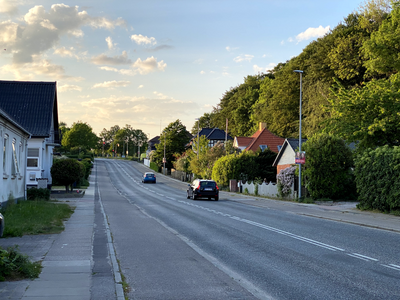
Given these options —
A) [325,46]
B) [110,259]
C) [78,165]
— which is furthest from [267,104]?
[110,259]

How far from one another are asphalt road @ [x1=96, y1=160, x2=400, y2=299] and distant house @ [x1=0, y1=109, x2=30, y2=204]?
268 inches

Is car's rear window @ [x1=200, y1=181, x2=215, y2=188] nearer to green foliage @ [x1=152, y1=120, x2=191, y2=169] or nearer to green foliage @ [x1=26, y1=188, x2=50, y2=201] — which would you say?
green foliage @ [x1=26, y1=188, x2=50, y2=201]

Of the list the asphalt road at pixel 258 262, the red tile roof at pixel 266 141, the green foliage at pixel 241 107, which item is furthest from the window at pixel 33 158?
the green foliage at pixel 241 107

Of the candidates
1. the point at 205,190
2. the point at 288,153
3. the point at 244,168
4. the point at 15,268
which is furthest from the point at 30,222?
the point at 244,168

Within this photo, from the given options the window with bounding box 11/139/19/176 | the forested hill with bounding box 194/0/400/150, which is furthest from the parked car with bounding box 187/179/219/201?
the window with bounding box 11/139/19/176

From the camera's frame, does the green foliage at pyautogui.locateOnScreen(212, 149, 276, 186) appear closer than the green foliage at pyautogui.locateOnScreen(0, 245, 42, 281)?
No

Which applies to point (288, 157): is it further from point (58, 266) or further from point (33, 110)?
point (58, 266)

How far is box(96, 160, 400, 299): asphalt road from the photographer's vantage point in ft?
22.5

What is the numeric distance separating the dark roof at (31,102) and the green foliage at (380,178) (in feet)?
75.6

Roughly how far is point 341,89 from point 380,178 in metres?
8.66

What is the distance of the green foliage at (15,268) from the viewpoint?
6984 mm

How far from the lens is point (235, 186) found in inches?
1885

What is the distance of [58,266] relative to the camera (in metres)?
8.20

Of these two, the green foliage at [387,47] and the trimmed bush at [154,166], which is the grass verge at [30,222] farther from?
the trimmed bush at [154,166]
